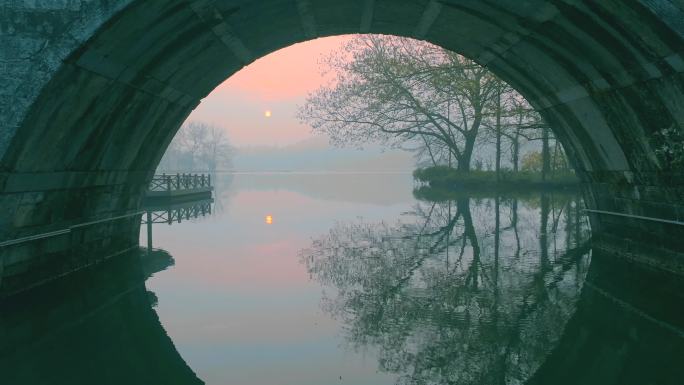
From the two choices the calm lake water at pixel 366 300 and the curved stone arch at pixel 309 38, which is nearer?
the calm lake water at pixel 366 300

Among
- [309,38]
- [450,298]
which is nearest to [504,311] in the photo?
[450,298]

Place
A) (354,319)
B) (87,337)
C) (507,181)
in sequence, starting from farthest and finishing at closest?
(507,181)
(354,319)
(87,337)

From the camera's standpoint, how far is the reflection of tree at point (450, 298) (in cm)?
589

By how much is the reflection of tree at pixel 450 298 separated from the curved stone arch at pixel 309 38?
8.24ft

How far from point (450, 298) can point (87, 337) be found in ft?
17.7

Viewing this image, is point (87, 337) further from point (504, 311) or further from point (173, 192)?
point (173, 192)

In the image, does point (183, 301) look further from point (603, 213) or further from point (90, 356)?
point (603, 213)

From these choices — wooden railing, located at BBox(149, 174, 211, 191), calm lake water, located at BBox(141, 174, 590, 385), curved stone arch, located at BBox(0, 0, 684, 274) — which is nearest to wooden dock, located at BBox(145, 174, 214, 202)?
wooden railing, located at BBox(149, 174, 211, 191)

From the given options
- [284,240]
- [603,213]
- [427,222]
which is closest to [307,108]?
[427,222]

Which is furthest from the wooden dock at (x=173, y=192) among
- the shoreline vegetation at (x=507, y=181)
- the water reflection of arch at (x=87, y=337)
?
the water reflection of arch at (x=87, y=337)

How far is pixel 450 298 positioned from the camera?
8.59 metres

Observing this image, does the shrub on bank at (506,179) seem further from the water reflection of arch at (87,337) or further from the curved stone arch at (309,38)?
the water reflection of arch at (87,337)

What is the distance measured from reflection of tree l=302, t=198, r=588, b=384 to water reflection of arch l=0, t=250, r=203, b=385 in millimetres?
2486

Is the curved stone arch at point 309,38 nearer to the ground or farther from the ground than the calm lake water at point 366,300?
farther from the ground
